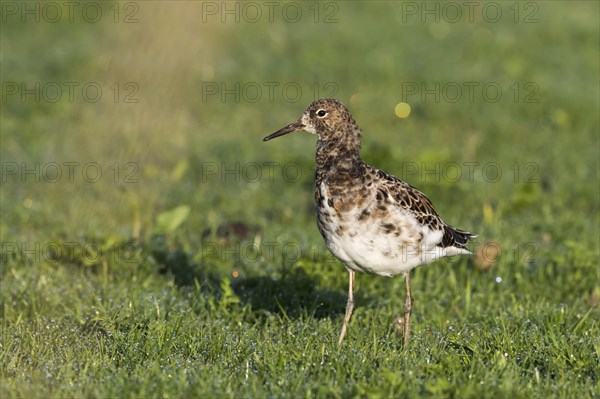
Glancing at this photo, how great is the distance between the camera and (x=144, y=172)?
11.9 metres

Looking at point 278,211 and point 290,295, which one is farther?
point 278,211

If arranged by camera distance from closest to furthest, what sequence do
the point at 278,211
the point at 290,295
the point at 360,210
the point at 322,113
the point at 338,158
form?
the point at 360,210 < the point at 338,158 < the point at 322,113 < the point at 290,295 < the point at 278,211

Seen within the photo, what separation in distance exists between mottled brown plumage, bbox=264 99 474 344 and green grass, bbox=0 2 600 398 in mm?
659

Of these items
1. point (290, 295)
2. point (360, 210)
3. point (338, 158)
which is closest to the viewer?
point (360, 210)

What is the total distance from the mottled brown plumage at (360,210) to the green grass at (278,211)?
2.16ft

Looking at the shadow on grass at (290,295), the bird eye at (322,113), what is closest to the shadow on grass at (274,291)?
the shadow on grass at (290,295)

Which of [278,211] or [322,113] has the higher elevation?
[322,113]

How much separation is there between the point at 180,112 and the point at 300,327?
7.26 metres

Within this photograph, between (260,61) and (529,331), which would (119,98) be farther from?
(529,331)

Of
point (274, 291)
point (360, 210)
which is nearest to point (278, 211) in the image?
point (274, 291)

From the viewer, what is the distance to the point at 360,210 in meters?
6.76

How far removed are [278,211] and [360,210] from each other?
164 inches

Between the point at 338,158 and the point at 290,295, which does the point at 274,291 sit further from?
the point at 338,158

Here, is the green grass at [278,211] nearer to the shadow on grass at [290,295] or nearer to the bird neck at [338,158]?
the shadow on grass at [290,295]
